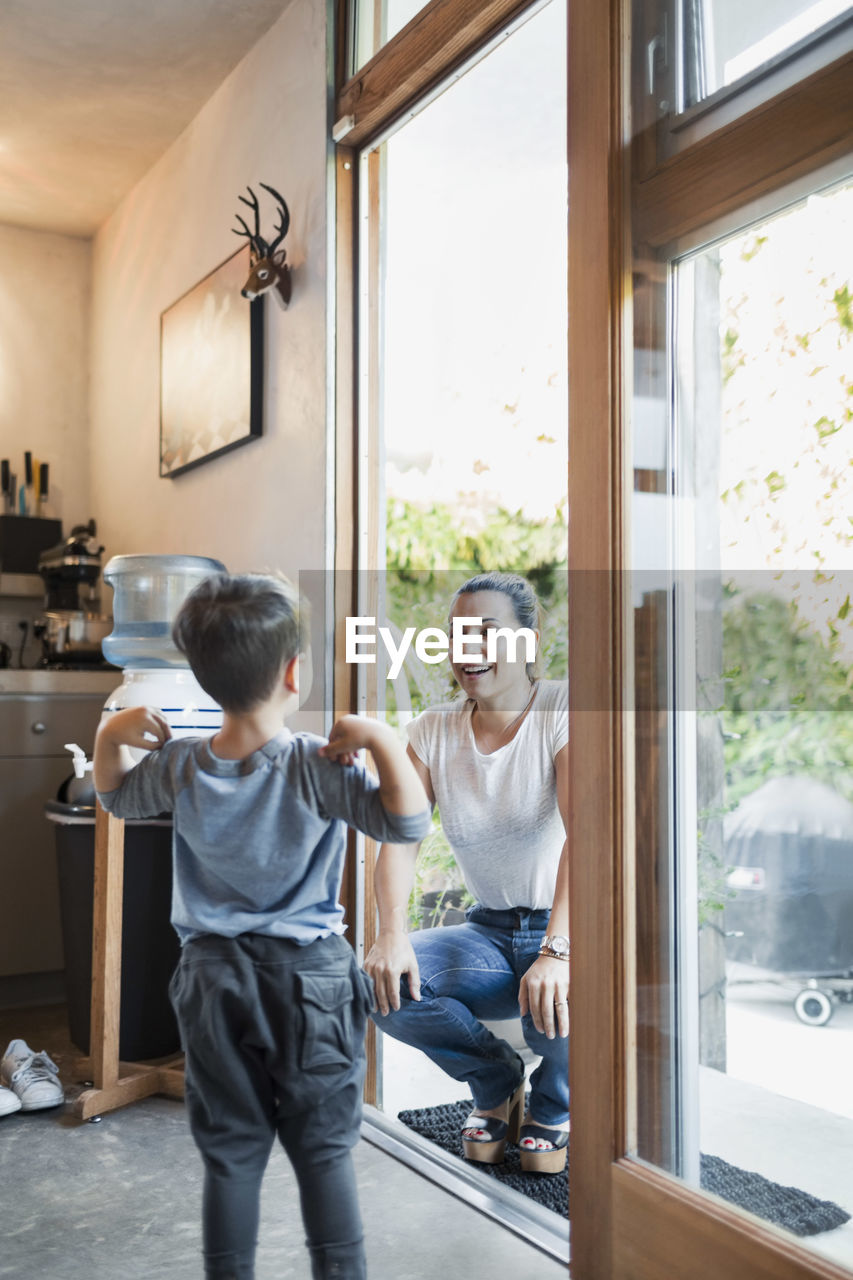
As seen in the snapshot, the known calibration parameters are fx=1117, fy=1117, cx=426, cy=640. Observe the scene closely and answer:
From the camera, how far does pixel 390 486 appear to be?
2.71m

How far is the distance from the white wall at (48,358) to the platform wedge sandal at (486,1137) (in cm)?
273

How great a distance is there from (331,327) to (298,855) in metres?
1.49

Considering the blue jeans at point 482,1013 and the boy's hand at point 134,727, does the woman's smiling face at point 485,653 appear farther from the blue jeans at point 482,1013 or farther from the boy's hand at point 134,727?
the boy's hand at point 134,727

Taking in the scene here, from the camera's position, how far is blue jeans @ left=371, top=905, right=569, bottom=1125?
1.99 m

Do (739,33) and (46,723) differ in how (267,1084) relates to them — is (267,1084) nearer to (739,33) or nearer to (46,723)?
(739,33)

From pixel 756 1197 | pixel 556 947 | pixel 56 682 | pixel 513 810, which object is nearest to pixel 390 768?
pixel 756 1197

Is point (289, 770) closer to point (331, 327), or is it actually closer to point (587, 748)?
point (587, 748)

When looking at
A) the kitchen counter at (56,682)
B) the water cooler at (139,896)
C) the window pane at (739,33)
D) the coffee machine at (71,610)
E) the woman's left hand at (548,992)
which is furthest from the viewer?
the coffee machine at (71,610)

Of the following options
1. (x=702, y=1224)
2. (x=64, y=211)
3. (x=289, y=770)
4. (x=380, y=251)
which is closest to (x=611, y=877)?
(x=702, y=1224)

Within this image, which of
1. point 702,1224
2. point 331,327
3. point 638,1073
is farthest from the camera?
point 331,327

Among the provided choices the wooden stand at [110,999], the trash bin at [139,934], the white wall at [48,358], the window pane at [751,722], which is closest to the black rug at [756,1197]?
the window pane at [751,722]

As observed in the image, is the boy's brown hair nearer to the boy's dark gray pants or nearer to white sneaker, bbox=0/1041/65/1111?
the boy's dark gray pants

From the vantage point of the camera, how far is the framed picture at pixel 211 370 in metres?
2.72

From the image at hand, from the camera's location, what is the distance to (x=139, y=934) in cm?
250
